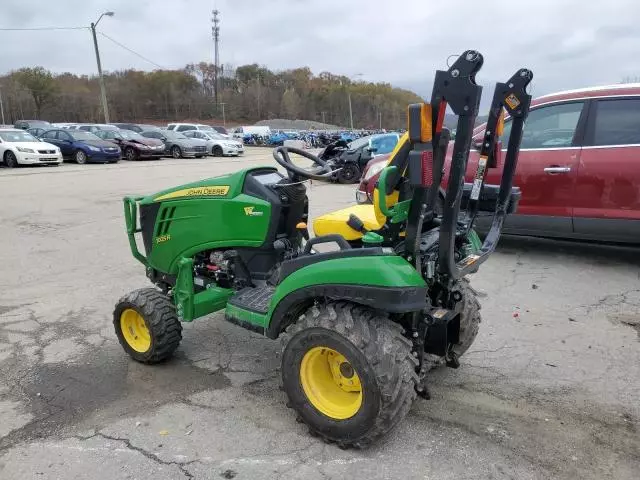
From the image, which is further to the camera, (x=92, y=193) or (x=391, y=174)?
(x=92, y=193)

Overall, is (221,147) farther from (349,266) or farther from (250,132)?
(349,266)

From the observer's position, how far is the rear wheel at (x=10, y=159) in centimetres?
2019

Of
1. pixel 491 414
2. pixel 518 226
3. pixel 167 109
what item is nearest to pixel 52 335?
pixel 491 414

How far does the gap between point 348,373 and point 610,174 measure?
14.1ft

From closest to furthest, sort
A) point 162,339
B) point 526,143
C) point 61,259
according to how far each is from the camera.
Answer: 1. point 162,339
2. point 526,143
3. point 61,259

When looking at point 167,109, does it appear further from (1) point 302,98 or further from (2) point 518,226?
(2) point 518,226

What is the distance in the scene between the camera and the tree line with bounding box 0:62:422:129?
83.8 meters

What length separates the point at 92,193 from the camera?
1298 centimetres

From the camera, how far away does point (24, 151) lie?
20172 mm

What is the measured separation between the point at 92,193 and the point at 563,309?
11.5 m

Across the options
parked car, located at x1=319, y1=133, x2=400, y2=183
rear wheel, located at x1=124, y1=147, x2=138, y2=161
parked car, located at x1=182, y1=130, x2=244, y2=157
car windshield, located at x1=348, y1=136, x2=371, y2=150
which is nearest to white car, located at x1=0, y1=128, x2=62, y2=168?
rear wheel, located at x1=124, y1=147, x2=138, y2=161

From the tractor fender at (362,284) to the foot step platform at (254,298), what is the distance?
0.49m

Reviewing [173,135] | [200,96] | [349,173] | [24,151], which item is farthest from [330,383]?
[200,96]

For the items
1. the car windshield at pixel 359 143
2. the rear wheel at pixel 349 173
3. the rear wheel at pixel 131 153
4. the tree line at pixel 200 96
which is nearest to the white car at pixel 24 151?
the rear wheel at pixel 131 153
